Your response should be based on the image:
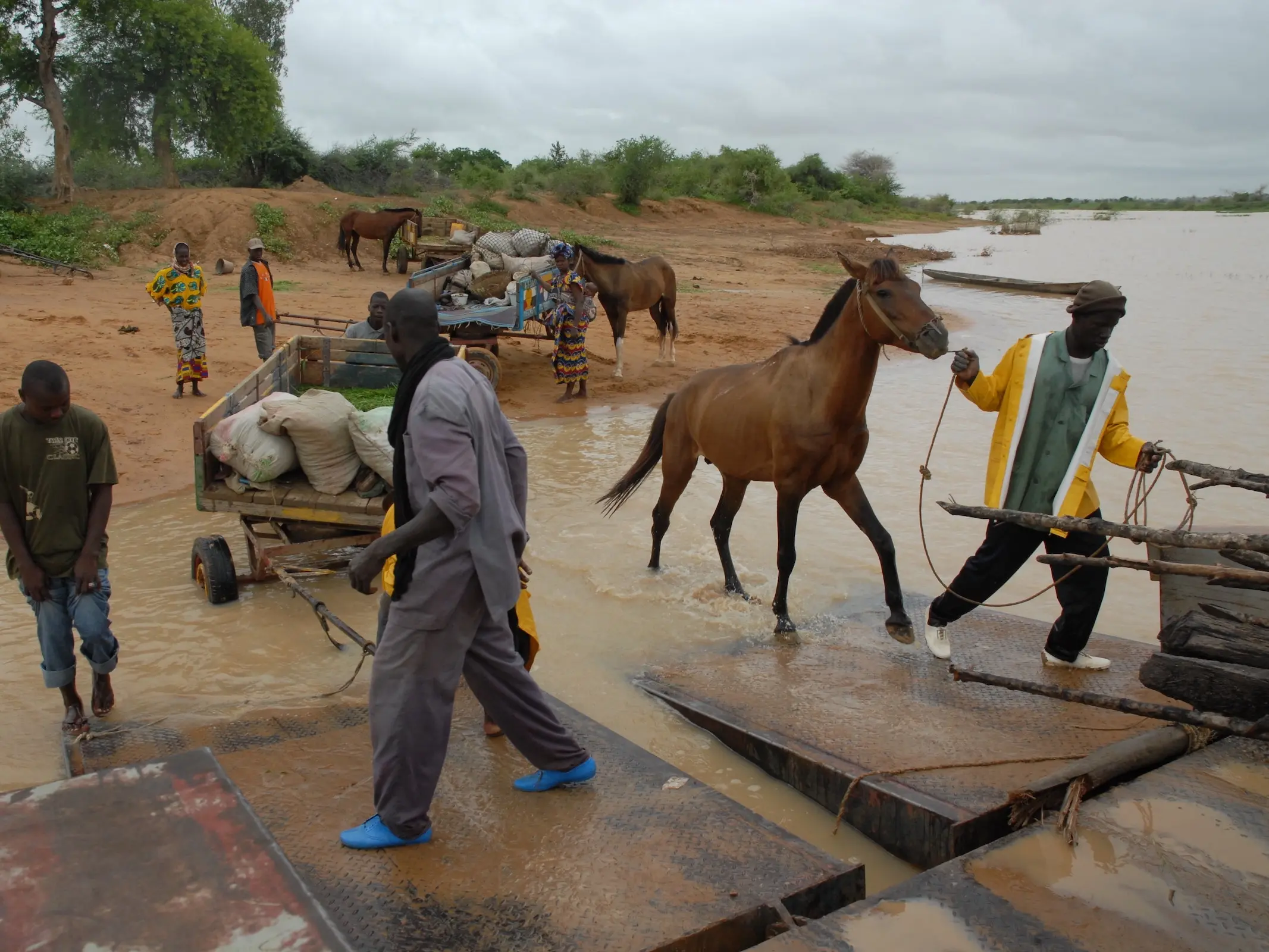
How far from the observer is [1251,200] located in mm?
104750

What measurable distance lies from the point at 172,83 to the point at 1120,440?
29320 mm

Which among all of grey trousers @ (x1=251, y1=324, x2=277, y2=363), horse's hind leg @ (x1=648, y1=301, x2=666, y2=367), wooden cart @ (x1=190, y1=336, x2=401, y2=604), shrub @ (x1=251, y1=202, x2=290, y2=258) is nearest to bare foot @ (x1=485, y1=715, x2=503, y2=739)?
wooden cart @ (x1=190, y1=336, x2=401, y2=604)

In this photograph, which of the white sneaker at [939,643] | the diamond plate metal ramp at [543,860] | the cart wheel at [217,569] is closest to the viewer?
the diamond plate metal ramp at [543,860]

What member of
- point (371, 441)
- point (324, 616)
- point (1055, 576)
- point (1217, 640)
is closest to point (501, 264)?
point (371, 441)

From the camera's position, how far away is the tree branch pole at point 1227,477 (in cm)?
346

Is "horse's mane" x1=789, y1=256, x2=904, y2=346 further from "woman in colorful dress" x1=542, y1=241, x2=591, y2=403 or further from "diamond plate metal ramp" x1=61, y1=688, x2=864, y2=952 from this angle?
"woman in colorful dress" x1=542, y1=241, x2=591, y2=403

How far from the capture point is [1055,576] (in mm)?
4844

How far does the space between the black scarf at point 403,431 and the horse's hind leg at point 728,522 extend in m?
3.71

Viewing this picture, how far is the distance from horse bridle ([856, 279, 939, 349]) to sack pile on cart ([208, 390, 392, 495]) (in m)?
2.88

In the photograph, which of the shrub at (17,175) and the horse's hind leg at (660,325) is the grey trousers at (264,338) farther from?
the shrub at (17,175)

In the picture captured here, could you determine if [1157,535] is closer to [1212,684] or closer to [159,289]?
[1212,684]

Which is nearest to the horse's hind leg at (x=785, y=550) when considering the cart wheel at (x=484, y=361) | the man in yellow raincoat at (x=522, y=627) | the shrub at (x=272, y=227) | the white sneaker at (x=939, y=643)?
the white sneaker at (x=939, y=643)

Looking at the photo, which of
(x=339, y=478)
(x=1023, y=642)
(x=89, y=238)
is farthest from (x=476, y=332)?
(x=89, y=238)

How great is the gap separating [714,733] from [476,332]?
8522mm
